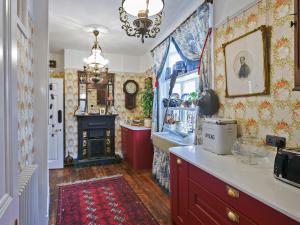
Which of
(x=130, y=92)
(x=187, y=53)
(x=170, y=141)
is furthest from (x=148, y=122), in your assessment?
(x=187, y=53)

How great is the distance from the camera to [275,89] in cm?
157

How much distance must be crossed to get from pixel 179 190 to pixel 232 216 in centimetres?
77

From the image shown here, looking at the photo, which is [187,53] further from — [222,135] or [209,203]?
[209,203]

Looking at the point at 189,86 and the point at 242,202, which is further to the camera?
the point at 189,86

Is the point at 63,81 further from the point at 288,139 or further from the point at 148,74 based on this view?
the point at 288,139

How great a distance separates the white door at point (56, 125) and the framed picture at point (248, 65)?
3633 mm

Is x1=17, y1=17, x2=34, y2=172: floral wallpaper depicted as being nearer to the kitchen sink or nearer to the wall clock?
the kitchen sink

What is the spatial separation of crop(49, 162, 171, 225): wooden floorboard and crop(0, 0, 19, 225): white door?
1902mm

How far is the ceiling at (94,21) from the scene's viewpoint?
2.66 m

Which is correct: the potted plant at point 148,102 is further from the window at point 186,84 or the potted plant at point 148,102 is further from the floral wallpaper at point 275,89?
the floral wallpaper at point 275,89

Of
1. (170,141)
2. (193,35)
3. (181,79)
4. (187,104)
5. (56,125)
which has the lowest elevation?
(170,141)

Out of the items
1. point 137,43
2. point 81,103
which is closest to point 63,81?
point 81,103

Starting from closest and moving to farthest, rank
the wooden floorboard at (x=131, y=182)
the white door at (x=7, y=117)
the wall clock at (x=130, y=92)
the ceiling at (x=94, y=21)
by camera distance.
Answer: the white door at (x=7, y=117)
the wooden floorboard at (x=131, y=182)
the ceiling at (x=94, y=21)
the wall clock at (x=130, y=92)

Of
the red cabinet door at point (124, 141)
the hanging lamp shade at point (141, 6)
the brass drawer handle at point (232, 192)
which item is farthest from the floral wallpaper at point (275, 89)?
the red cabinet door at point (124, 141)
